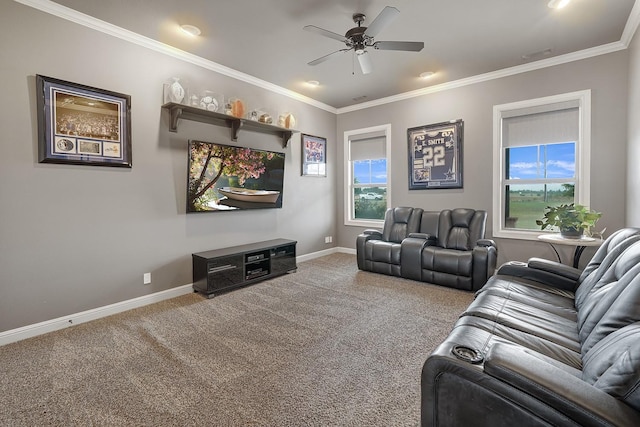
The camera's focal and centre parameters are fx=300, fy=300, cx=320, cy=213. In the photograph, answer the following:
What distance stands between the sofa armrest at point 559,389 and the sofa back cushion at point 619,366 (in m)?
0.04

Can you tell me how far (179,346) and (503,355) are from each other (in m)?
2.30

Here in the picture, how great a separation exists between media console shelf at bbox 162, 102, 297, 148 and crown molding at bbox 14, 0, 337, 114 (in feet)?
2.08

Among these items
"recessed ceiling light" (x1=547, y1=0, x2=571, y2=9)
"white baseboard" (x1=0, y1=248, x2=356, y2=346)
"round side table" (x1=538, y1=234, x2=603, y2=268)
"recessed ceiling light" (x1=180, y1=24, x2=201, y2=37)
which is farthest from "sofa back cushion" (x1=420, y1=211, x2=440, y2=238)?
"recessed ceiling light" (x1=180, y1=24, x2=201, y2=37)

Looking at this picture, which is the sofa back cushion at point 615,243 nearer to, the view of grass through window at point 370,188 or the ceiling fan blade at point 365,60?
the ceiling fan blade at point 365,60

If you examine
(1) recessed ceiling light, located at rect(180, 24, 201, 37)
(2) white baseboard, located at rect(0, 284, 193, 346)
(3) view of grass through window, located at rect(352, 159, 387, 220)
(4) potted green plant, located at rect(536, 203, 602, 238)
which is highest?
(1) recessed ceiling light, located at rect(180, 24, 201, 37)

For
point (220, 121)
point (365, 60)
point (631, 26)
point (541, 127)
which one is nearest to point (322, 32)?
point (365, 60)

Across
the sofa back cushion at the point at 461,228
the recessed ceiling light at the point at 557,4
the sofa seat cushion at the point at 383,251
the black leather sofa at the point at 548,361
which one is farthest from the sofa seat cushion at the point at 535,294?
the recessed ceiling light at the point at 557,4

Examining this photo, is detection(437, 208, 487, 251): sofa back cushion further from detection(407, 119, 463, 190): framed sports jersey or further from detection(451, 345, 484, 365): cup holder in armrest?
detection(451, 345, 484, 365): cup holder in armrest

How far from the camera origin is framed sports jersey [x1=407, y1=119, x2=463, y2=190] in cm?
466

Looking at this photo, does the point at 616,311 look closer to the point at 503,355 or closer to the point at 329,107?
the point at 503,355

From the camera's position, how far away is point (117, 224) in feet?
10.2

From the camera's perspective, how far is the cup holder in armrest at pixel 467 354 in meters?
1.23

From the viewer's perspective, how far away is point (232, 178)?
4.04 m

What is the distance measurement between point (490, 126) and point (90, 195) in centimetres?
504
